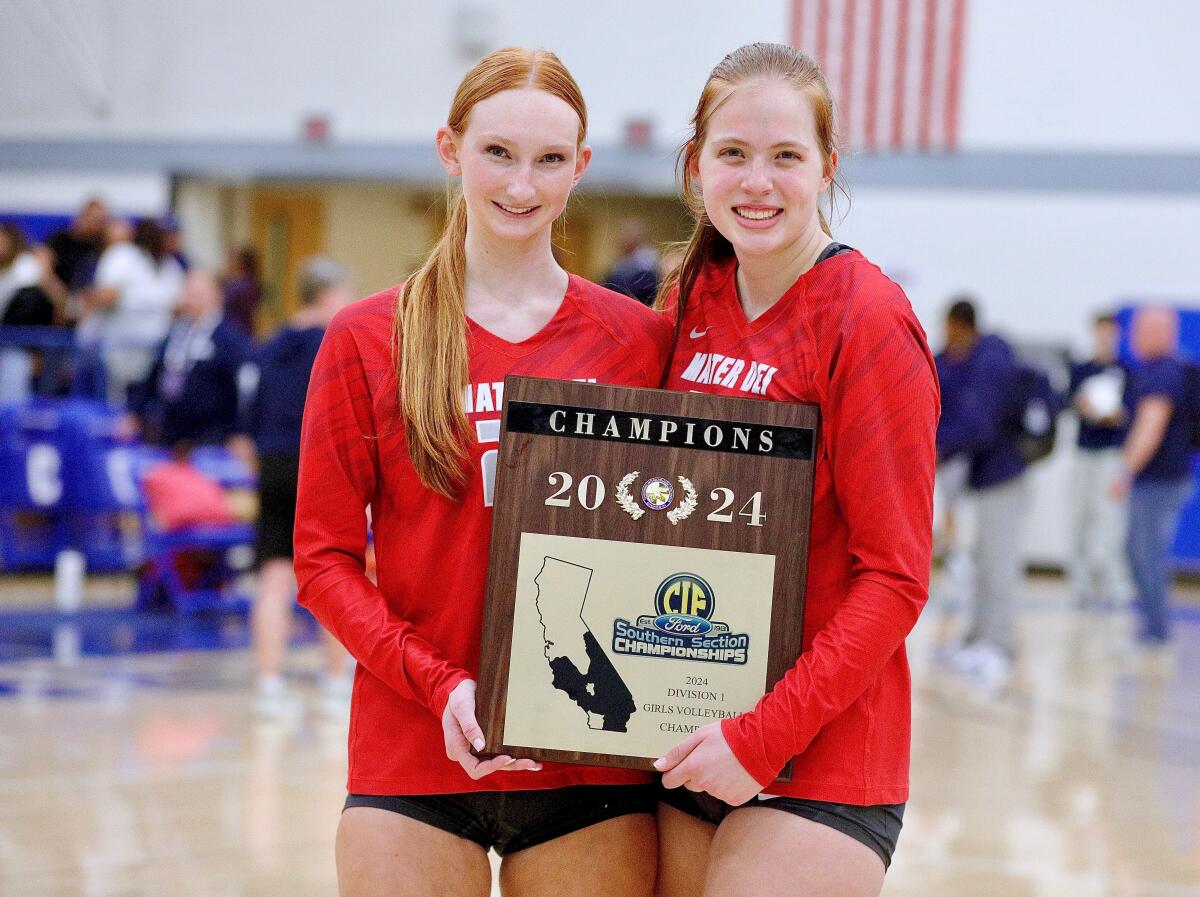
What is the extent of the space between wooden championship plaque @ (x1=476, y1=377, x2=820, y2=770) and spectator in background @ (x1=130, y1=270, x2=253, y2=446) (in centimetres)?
771

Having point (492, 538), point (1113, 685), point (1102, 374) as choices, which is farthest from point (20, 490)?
point (492, 538)

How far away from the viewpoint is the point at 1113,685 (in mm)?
8289

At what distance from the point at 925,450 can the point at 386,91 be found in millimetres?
14178

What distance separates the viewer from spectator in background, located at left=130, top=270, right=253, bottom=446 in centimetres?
941

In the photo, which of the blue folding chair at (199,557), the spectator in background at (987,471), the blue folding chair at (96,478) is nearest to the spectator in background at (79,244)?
the blue folding chair at (96,478)

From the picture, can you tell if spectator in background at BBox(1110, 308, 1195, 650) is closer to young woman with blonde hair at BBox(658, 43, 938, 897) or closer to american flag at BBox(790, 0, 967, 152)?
american flag at BBox(790, 0, 967, 152)

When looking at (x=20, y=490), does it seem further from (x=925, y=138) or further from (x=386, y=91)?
(x=925, y=138)

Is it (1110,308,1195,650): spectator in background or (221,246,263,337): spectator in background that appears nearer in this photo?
(1110,308,1195,650): spectator in background

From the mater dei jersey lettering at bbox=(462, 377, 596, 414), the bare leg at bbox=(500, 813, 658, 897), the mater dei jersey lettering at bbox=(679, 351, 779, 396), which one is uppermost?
the mater dei jersey lettering at bbox=(679, 351, 779, 396)

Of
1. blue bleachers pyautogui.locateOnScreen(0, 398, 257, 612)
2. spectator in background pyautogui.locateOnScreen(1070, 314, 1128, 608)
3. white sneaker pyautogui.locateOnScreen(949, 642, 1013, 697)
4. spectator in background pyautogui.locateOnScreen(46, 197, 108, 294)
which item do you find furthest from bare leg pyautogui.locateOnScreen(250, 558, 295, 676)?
spectator in background pyautogui.locateOnScreen(46, 197, 108, 294)

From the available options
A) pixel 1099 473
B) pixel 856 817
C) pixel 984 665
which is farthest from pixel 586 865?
pixel 1099 473

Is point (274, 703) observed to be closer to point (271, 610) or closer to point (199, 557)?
point (271, 610)

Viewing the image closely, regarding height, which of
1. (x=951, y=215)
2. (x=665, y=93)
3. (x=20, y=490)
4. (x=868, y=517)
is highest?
(x=665, y=93)

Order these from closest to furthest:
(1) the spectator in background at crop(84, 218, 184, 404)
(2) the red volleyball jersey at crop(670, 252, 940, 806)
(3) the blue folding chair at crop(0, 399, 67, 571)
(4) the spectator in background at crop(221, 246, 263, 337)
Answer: (2) the red volleyball jersey at crop(670, 252, 940, 806) → (3) the blue folding chair at crop(0, 399, 67, 571) → (1) the spectator in background at crop(84, 218, 184, 404) → (4) the spectator in background at crop(221, 246, 263, 337)
